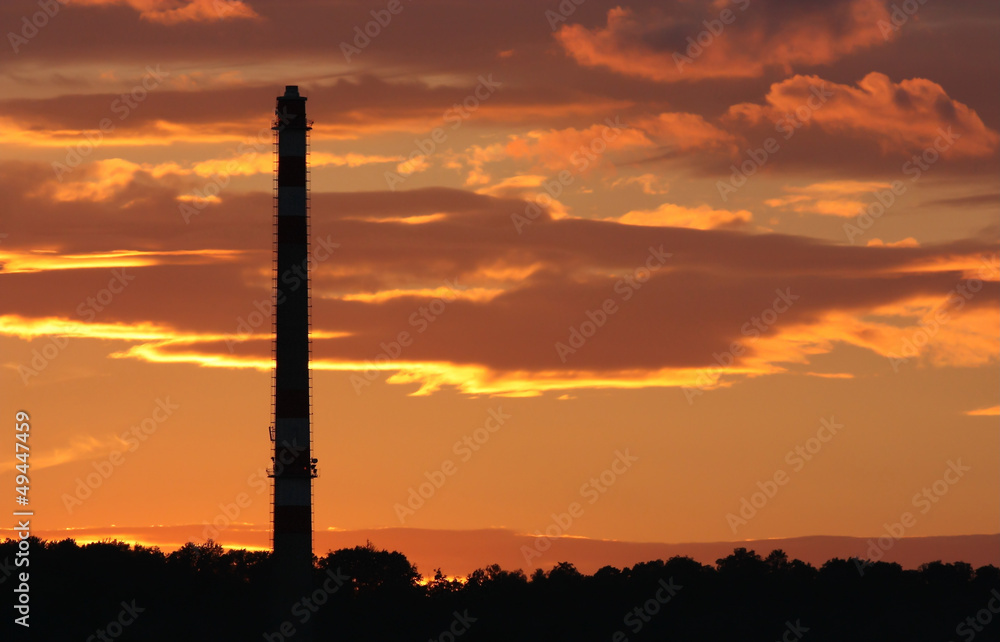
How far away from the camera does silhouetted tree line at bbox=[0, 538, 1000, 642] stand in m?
90.9

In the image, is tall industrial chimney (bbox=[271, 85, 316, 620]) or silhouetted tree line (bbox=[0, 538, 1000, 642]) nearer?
tall industrial chimney (bbox=[271, 85, 316, 620])

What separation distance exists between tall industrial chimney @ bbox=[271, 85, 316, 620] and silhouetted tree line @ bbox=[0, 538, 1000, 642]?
14.2 m

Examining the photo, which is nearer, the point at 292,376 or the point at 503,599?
the point at 292,376

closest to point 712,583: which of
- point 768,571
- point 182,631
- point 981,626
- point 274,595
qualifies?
point 768,571

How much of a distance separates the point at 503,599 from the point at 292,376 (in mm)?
43569

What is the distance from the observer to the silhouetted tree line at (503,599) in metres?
90.9

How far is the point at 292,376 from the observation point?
6944 centimetres

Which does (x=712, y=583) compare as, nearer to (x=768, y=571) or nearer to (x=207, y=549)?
(x=768, y=571)

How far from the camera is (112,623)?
289ft

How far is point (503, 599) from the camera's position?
4291 inches

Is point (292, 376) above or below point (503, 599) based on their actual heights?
above

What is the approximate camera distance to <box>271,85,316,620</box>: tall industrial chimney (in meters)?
68.7

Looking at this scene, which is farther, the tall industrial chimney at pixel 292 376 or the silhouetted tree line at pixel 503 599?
the silhouetted tree line at pixel 503 599

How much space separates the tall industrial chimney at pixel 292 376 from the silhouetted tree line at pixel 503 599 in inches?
557
